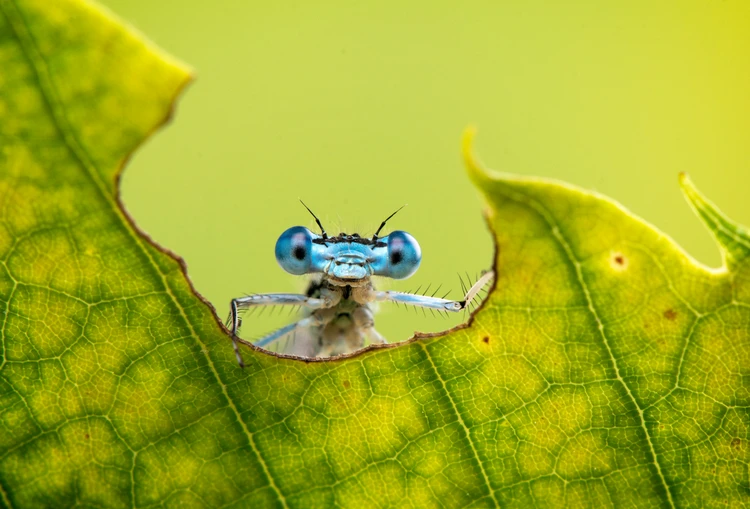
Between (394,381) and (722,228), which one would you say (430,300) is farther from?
(722,228)

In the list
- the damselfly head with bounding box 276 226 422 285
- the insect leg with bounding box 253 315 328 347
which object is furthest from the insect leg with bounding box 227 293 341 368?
the insect leg with bounding box 253 315 328 347

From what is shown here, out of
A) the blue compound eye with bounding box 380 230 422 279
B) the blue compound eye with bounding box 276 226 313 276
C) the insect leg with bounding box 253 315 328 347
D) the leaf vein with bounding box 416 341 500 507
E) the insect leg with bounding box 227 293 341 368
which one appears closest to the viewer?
the leaf vein with bounding box 416 341 500 507

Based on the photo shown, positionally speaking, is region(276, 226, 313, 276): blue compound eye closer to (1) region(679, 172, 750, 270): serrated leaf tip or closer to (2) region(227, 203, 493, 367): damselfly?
(2) region(227, 203, 493, 367): damselfly

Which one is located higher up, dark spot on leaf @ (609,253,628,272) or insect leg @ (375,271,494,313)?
dark spot on leaf @ (609,253,628,272)

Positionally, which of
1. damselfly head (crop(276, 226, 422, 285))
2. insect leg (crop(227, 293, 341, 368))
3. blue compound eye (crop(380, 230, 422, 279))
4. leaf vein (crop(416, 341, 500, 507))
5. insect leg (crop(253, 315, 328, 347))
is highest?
leaf vein (crop(416, 341, 500, 507))

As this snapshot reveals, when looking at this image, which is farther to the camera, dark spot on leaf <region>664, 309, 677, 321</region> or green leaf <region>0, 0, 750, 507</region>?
dark spot on leaf <region>664, 309, 677, 321</region>

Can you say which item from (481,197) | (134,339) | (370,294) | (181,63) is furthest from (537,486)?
(370,294)

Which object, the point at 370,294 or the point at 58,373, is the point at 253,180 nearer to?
the point at 370,294

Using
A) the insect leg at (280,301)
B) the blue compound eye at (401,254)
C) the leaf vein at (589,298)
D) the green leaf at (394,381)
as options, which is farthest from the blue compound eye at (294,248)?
the leaf vein at (589,298)

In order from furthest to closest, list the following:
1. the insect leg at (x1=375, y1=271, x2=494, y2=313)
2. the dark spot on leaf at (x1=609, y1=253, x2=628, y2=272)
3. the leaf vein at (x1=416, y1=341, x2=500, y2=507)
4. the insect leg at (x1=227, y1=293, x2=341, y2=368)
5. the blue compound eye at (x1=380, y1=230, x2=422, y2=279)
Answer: the blue compound eye at (x1=380, y1=230, x2=422, y2=279)
the insect leg at (x1=375, y1=271, x2=494, y2=313)
the insect leg at (x1=227, y1=293, x2=341, y2=368)
the leaf vein at (x1=416, y1=341, x2=500, y2=507)
the dark spot on leaf at (x1=609, y1=253, x2=628, y2=272)
